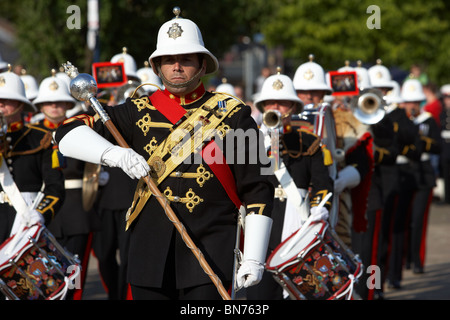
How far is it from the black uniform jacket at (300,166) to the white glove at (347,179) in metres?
0.64

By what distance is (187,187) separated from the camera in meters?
5.20

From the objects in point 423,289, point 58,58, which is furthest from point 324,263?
point 58,58

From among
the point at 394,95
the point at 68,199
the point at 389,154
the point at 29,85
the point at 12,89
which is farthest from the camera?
the point at 394,95

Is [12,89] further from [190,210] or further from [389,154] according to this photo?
[389,154]

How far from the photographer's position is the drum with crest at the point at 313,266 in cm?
732

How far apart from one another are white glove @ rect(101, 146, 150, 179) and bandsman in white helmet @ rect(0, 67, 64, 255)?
2.43m

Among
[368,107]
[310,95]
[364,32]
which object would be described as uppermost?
[364,32]

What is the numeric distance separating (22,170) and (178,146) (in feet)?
8.77

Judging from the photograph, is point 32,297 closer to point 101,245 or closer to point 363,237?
point 101,245

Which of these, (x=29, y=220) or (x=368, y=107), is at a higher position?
A: (x=368, y=107)

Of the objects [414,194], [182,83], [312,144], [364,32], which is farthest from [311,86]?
[364,32]

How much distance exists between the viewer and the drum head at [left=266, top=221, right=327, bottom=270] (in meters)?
7.30

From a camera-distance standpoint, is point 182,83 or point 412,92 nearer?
point 182,83
